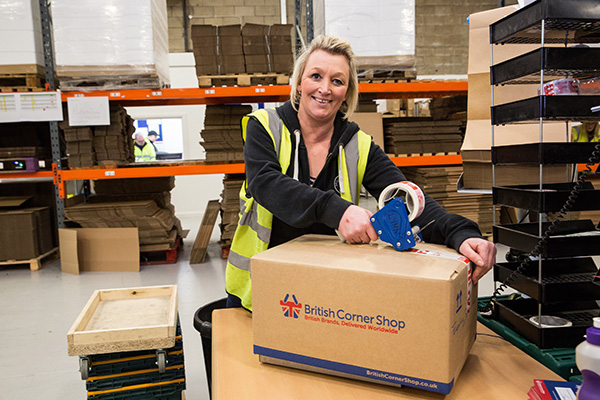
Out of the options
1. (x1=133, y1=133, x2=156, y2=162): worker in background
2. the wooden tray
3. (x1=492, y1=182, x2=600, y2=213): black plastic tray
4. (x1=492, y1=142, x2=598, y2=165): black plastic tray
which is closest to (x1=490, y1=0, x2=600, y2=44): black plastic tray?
(x1=492, y1=142, x2=598, y2=165): black plastic tray

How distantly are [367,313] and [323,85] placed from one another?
35.8 inches

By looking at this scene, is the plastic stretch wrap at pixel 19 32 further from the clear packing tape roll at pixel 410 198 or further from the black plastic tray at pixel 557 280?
the black plastic tray at pixel 557 280

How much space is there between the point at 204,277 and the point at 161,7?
304 cm

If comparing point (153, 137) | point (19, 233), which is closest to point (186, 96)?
point (19, 233)

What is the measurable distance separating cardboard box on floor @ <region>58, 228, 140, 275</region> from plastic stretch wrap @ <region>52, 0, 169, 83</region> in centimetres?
167

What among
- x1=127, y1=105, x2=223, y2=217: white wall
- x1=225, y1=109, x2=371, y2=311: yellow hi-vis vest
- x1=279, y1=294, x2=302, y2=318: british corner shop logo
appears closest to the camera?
x1=279, y1=294, x2=302, y2=318: british corner shop logo

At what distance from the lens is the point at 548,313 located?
1.49 meters

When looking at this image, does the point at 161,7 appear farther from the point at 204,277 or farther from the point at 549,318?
the point at 549,318

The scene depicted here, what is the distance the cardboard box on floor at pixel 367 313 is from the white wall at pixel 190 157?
319 inches

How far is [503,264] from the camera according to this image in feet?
5.32

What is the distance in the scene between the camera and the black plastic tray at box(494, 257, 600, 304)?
1362 millimetres

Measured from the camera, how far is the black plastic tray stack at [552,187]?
1311 millimetres

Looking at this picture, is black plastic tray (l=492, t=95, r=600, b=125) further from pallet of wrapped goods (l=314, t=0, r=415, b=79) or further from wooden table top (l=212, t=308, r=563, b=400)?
pallet of wrapped goods (l=314, t=0, r=415, b=79)

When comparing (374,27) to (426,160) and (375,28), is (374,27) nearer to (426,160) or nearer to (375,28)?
(375,28)
